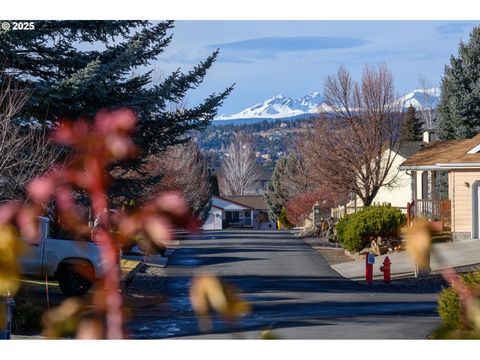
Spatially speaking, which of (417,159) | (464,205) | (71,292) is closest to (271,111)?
(71,292)

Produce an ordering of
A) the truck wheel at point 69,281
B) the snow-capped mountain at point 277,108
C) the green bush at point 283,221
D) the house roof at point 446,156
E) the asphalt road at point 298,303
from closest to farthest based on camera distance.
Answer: the snow-capped mountain at point 277,108, the asphalt road at point 298,303, the truck wheel at point 69,281, the house roof at point 446,156, the green bush at point 283,221

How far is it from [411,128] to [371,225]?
13958mm

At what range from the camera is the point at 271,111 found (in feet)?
12.8

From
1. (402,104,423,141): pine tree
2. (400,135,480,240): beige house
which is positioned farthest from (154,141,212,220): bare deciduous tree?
(402,104,423,141): pine tree

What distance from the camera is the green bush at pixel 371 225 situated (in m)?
29.4

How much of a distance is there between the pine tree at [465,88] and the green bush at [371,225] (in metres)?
11.4

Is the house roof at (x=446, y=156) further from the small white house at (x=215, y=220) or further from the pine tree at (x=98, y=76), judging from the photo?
the small white house at (x=215, y=220)

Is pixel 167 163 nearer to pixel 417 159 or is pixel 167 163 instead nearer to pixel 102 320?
pixel 417 159

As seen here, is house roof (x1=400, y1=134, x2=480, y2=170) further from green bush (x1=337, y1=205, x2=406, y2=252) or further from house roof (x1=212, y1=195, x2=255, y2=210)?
house roof (x1=212, y1=195, x2=255, y2=210)

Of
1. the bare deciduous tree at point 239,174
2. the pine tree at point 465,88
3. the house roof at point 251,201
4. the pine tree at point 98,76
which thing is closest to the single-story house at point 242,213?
the house roof at point 251,201

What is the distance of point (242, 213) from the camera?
262 feet

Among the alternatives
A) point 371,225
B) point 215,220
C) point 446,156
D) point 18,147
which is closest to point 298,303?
point 18,147

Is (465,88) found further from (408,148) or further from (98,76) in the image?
(98,76)

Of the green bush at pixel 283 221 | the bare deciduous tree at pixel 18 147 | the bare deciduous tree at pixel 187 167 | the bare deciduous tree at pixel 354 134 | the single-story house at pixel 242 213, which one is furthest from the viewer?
the single-story house at pixel 242 213
